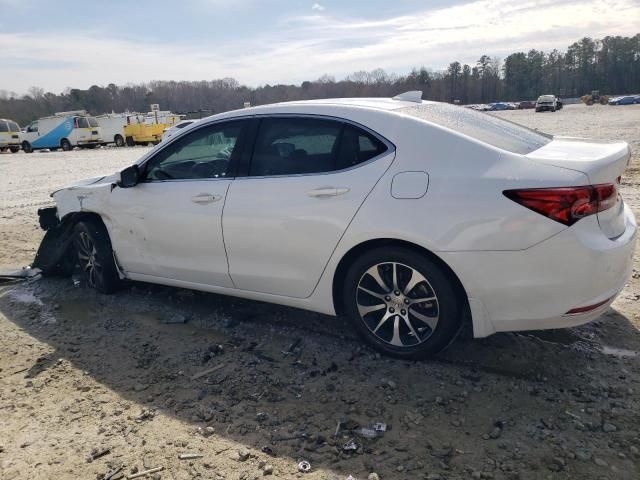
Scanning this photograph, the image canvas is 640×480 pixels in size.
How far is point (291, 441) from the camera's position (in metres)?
2.88

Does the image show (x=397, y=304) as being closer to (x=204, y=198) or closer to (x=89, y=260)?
(x=204, y=198)

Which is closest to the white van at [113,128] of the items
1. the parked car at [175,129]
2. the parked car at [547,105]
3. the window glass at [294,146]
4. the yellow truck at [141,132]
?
the yellow truck at [141,132]

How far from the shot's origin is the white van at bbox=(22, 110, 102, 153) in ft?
118

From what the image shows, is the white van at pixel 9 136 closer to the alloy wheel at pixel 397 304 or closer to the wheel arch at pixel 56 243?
the wheel arch at pixel 56 243

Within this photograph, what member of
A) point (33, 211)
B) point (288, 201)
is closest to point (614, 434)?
point (288, 201)

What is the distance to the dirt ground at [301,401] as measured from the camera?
2684 mm

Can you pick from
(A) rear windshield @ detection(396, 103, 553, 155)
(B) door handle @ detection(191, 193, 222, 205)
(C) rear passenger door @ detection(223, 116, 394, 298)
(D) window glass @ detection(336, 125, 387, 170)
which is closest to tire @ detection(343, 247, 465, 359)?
(C) rear passenger door @ detection(223, 116, 394, 298)

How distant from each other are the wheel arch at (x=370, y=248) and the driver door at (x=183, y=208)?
97 centimetres

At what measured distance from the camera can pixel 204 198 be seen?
409 centimetres

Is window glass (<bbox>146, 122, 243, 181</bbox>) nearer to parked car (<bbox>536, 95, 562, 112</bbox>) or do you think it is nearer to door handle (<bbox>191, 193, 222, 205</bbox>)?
door handle (<bbox>191, 193, 222, 205</bbox>)

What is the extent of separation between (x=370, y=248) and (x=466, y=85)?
472 feet

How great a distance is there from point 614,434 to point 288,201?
2.41 meters

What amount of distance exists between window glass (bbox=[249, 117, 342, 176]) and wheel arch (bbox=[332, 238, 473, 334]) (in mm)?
605

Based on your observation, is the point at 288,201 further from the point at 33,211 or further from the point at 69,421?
the point at 33,211
